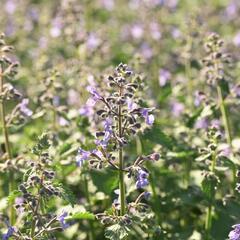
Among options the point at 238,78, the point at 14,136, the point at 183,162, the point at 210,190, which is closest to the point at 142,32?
the point at 238,78

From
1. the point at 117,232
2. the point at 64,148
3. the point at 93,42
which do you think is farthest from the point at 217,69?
the point at 93,42

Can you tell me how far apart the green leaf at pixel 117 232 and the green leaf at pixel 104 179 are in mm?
1225

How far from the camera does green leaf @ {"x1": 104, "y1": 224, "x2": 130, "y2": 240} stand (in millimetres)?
4672

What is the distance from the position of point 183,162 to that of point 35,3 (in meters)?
10.00

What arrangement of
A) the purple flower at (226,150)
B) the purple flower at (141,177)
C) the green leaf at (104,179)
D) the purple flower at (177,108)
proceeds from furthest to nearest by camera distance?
the purple flower at (177,108) < the green leaf at (104,179) < the purple flower at (226,150) < the purple flower at (141,177)

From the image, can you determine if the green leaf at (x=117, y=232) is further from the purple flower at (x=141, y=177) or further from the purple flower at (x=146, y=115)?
the purple flower at (x=146, y=115)

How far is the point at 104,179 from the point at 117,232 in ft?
4.68

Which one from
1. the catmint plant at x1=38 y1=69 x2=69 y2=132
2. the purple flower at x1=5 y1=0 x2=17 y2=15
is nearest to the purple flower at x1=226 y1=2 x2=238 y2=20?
the purple flower at x1=5 y1=0 x2=17 y2=15

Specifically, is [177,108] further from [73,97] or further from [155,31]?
[155,31]

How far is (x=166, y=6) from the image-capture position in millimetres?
11734

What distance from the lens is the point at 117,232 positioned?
4719mm

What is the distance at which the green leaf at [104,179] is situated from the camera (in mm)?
6070

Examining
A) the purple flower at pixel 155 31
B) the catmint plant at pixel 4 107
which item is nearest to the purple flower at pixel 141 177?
the catmint plant at pixel 4 107

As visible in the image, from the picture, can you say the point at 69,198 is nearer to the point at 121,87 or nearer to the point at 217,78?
the point at 121,87
